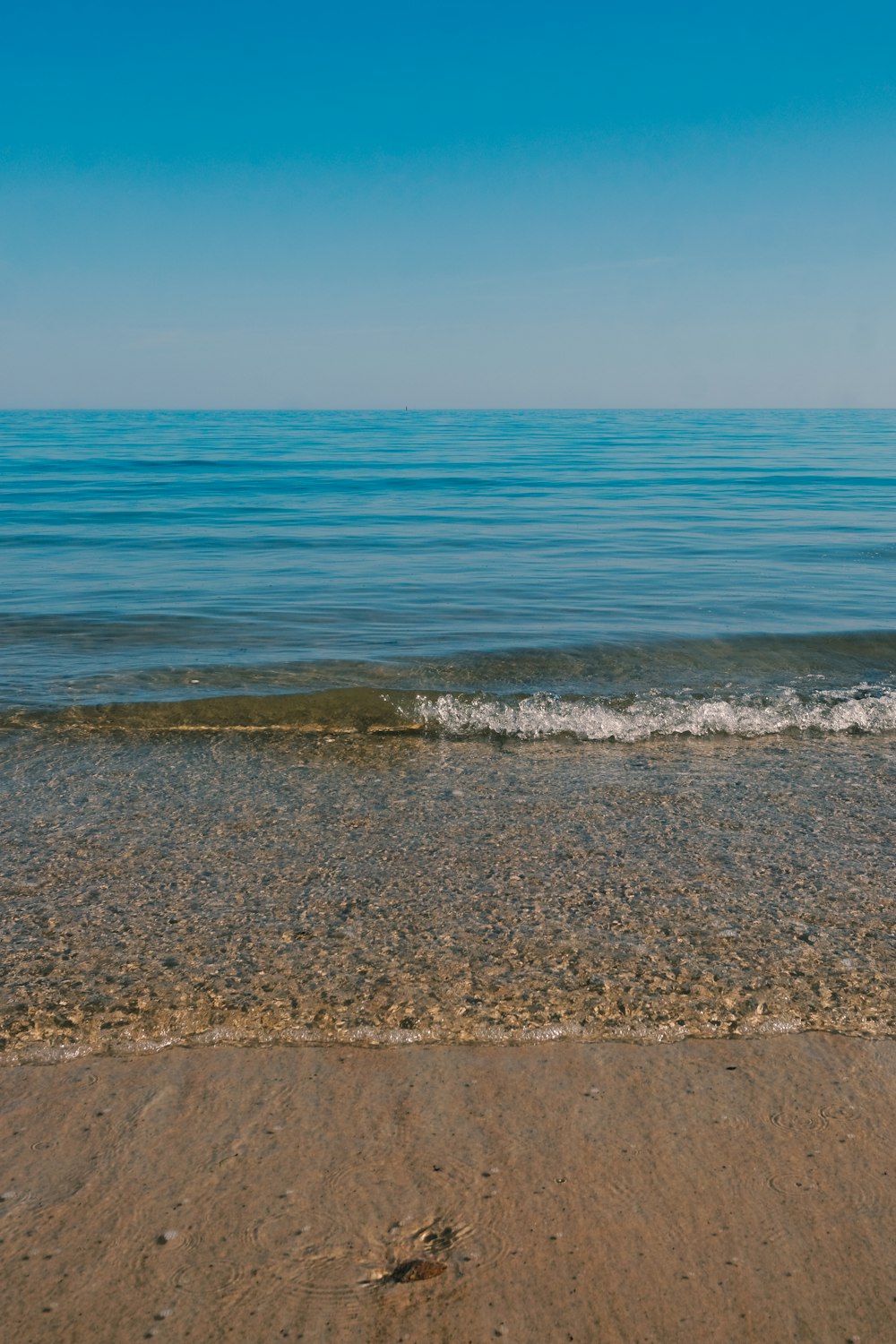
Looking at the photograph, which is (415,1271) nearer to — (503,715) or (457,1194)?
(457,1194)

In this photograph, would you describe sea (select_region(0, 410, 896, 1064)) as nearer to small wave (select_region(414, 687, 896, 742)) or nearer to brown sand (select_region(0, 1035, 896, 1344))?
Answer: small wave (select_region(414, 687, 896, 742))

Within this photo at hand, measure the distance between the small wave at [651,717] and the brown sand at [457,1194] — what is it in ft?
12.1

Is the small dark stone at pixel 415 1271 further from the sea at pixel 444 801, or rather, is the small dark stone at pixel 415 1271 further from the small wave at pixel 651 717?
the small wave at pixel 651 717

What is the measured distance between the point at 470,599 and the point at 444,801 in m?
6.85

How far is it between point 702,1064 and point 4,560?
47.9ft

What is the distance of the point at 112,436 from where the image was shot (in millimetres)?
58969

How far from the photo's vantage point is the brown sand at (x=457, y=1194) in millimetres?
2086

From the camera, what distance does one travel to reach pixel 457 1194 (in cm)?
238

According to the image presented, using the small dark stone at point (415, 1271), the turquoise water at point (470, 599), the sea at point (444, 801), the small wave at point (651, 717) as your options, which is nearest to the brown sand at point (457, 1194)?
the small dark stone at point (415, 1271)

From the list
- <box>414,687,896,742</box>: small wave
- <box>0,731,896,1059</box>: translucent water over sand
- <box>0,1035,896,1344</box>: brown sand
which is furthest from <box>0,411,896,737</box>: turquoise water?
<box>0,1035,896,1344</box>: brown sand

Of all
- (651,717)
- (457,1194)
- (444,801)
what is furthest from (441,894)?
(651,717)

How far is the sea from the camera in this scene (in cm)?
329

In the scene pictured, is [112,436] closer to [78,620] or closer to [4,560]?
[4,560]

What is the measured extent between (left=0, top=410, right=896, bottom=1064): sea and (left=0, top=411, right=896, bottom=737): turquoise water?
0.21 feet
